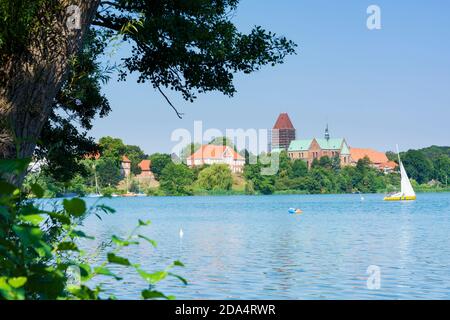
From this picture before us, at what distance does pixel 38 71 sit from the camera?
6434 mm

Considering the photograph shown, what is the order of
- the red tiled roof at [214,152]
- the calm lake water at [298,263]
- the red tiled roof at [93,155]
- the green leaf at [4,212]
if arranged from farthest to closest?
the red tiled roof at [214,152]
the calm lake water at [298,263]
the red tiled roof at [93,155]
the green leaf at [4,212]

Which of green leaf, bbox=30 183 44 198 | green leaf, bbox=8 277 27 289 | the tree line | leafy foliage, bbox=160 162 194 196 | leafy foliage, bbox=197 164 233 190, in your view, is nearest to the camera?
green leaf, bbox=8 277 27 289

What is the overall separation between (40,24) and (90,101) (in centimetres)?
796

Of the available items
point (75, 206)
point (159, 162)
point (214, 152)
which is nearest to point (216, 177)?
point (159, 162)

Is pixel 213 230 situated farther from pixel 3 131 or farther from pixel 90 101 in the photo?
pixel 3 131

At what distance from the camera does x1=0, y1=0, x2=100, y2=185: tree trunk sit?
21.1 ft

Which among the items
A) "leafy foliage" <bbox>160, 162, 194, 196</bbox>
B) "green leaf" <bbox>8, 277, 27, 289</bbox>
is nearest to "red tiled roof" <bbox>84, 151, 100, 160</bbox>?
"green leaf" <bbox>8, 277, 27, 289</bbox>

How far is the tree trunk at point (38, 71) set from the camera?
6430 millimetres

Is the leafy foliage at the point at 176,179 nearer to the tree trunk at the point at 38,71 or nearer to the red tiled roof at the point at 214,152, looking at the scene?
the red tiled roof at the point at 214,152

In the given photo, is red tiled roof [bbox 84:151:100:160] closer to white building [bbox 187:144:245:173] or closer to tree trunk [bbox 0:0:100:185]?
tree trunk [bbox 0:0:100:185]

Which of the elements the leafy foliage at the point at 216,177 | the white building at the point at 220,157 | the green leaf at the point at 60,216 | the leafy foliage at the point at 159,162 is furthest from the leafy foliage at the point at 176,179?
the green leaf at the point at 60,216

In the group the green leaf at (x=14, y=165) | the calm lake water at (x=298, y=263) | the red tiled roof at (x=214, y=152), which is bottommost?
the calm lake water at (x=298, y=263)

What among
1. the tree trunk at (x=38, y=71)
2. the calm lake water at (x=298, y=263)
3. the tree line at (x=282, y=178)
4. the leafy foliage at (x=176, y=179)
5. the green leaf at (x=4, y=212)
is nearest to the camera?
the green leaf at (x=4, y=212)

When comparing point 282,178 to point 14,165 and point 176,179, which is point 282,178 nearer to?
point 176,179
